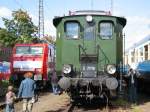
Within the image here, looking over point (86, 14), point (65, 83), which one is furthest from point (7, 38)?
point (65, 83)

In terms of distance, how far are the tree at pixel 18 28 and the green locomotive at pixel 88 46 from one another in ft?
80.3

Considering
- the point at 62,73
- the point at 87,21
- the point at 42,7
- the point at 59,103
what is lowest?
the point at 59,103

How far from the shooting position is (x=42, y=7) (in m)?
52.7

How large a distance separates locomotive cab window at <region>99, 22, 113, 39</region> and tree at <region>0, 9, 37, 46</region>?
24.7m

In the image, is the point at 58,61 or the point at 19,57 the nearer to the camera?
the point at 58,61

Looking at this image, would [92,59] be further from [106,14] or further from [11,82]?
[11,82]

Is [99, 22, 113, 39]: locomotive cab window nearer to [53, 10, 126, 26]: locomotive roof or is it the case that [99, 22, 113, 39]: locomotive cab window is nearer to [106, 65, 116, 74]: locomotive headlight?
[53, 10, 126, 26]: locomotive roof

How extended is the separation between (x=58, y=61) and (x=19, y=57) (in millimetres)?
9053

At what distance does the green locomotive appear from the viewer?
58.1ft

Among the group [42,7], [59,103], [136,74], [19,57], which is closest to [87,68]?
[59,103]

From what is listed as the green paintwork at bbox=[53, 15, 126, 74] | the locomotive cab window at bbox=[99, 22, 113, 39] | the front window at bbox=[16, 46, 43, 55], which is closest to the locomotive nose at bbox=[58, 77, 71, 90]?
the green paintwork at bbox=[53, 15, 126, 74]

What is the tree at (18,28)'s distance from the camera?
4266cm

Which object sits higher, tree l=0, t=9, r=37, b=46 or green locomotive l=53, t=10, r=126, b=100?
tree l=0, t=9, r=37, b=46

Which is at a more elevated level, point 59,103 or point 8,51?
point 8,51
